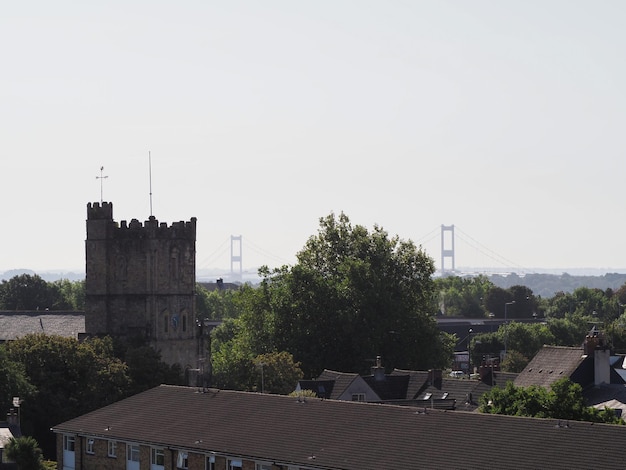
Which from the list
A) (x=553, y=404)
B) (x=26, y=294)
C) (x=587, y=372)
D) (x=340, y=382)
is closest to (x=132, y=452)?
(x=553, y=404)

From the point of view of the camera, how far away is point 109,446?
65.5m

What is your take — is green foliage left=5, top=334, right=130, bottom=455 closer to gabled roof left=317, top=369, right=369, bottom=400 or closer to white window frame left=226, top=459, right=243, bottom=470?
gabled roof left=317, top=369, right=369, bottom=400

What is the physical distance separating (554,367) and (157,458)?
31.2 metres

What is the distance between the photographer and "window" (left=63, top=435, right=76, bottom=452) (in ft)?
225

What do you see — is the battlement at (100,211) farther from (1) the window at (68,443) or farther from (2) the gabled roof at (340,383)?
(1) the window at (68,443)

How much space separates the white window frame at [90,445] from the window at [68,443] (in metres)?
1.38

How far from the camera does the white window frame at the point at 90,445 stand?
66625 millimetres

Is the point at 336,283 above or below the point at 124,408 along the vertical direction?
above

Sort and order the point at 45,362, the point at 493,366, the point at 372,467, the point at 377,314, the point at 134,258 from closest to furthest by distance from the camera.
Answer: the point at 372,467 < the point at 45,362 < the point at 493,366 < the point at 134,258 < the point at 377,314

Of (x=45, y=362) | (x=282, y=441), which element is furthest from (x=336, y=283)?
(x=282, y=441)

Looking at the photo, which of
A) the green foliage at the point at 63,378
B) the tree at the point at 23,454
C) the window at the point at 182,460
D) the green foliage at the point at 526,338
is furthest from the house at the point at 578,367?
the green foliage at the point at 526,338

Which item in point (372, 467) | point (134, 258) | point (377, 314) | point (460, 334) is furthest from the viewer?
point (460, 334)

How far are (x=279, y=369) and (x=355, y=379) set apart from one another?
9539mm

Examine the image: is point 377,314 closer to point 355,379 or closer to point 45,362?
point 355,379
